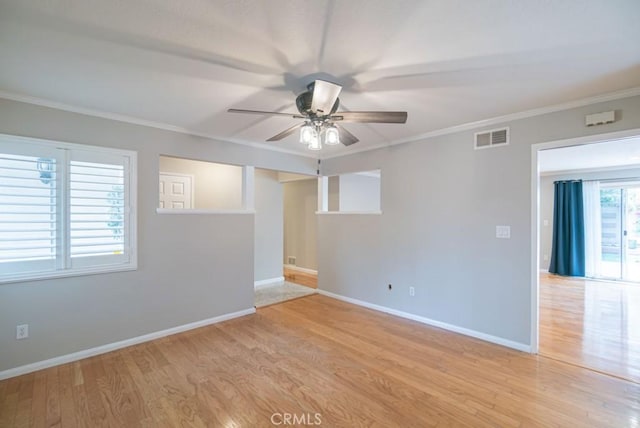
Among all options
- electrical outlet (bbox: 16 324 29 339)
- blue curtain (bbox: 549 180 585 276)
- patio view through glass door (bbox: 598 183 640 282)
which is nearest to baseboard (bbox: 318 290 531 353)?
electrical outlet (bbox: 16 324 29 339)

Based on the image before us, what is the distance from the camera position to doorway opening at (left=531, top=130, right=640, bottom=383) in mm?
2934

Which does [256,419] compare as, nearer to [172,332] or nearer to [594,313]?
[172,332]

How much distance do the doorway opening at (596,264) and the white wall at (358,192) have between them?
10.8 ft

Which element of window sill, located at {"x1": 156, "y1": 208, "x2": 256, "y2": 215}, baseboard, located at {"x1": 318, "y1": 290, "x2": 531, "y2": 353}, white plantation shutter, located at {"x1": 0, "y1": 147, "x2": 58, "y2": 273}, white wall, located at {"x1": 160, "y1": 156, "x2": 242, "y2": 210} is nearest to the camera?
white plantation shutter, located at {"x1": 0, "y1": 147, "x2": 58, "y2": 273}

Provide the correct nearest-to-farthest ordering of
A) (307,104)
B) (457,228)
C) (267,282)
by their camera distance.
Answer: (307,104), (457,228), (267,282)

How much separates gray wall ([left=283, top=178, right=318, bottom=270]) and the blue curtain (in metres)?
5.72

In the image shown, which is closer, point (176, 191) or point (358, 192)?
point (176, 191)

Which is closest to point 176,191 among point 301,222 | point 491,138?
point 301,222

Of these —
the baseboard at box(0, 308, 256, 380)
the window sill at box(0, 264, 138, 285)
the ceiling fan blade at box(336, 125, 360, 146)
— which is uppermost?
the ceiling fan blade at box(336, 125, 360, 146)

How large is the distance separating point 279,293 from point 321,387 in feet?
9.57

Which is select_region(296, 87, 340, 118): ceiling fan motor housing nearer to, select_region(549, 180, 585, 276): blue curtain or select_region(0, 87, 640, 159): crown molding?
select_region(0, 87, 640, 159): crown molding

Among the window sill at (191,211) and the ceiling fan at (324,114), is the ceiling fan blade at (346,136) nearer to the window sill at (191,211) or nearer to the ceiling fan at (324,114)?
the ceiling fan at (324,114)

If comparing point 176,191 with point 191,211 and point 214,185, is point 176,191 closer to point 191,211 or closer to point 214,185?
point 214,185

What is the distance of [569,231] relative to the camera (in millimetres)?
6547
